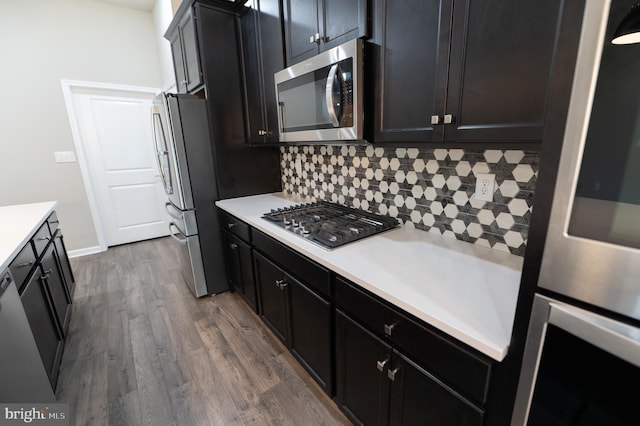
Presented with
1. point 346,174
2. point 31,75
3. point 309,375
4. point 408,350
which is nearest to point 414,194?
point 346,174

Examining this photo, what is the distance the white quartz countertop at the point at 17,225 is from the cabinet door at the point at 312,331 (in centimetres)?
134

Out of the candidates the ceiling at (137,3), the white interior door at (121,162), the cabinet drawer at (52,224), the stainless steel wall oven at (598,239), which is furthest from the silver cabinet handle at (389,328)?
the ceiling at (137,3)

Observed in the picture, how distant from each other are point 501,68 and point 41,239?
8.96 feet

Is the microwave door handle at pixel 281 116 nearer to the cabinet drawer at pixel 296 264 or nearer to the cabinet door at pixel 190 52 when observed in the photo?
the cabinet drawer at pixel 296 264

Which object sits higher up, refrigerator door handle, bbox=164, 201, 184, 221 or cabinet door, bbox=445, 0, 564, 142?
cabinet door, bbox=445, 0, 564, 142

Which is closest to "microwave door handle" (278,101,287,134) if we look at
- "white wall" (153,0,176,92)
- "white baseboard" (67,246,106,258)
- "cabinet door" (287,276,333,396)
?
"cabinet door" (287,276,333,396)

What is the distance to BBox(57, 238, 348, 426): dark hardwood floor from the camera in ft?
4.96

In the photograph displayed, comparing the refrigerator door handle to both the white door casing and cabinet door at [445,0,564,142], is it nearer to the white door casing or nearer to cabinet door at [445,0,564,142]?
the white door casing

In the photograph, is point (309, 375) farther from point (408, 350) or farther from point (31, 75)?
point (31, 75)

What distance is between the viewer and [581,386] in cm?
59

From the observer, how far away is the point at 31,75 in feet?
10.5

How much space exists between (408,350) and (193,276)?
2092 mm

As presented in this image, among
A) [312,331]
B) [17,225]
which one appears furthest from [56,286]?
[312,331]

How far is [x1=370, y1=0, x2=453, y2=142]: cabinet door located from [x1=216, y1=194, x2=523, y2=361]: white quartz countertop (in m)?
0.49
